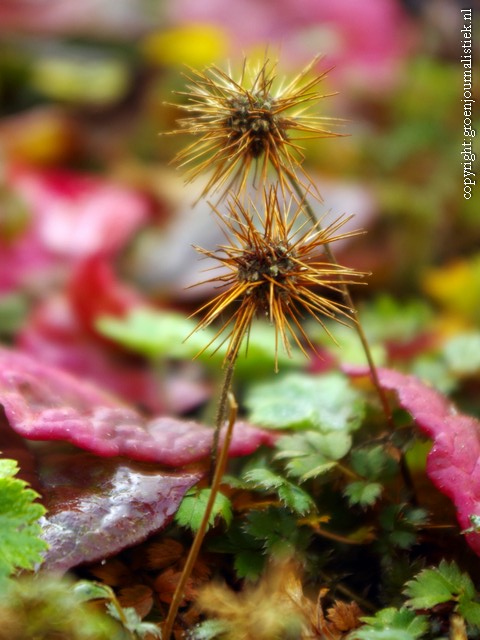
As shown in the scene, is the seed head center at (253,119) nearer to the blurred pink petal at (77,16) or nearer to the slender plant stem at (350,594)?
the slender plant stem at (350,594)

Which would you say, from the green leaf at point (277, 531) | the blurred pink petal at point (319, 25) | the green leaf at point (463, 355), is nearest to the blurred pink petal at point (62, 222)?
the green leaf at point (463, 355)

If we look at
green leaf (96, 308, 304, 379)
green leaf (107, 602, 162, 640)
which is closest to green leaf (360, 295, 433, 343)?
green leaf (96, 308, 304, 379)

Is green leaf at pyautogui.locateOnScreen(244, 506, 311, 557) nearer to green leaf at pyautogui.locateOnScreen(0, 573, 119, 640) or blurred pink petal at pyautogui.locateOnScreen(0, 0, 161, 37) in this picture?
green leaf at pyautogui.locateOnScreen(0, 573, 119, 640)

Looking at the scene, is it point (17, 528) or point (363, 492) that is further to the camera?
point (363, 492)

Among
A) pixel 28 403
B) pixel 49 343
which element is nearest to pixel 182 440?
pixel 28 403

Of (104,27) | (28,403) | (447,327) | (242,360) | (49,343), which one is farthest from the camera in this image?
(104,27)

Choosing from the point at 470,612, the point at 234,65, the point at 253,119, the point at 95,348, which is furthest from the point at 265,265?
the point at 234,65

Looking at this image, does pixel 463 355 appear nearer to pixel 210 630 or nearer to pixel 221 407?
pixel 221 407

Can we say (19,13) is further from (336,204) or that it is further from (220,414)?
(220,414)
